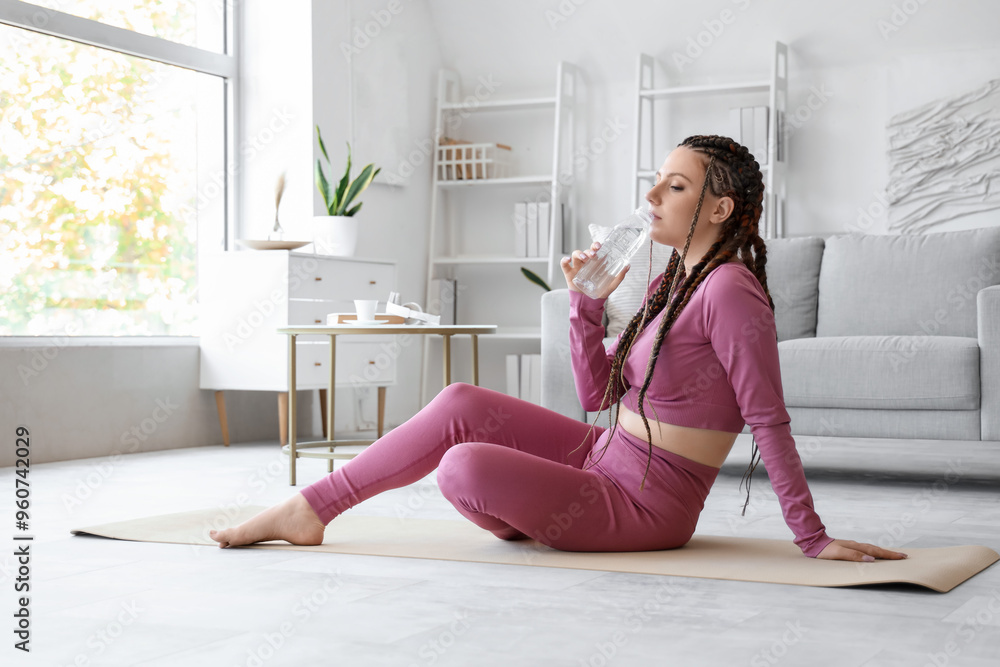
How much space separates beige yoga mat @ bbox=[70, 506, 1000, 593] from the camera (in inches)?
66.7

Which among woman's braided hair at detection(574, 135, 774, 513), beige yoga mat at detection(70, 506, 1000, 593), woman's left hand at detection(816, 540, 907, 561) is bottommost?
beige yoga mat at detection(70, 506, 1000, 593)

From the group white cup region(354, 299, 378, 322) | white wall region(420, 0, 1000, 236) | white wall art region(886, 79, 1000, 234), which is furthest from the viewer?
white wall region(420, 0, 1000, 236)

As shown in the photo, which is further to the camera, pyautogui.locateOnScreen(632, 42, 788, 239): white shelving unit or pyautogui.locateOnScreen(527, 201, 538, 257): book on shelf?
pyautogui.locateOnScreen(527, 201, 538, 257): book on shelf

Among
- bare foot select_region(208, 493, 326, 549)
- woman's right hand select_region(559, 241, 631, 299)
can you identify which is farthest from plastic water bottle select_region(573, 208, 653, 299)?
bare foot select_region(208, 493, 326, 549)

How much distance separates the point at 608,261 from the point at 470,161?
3556 millimetres

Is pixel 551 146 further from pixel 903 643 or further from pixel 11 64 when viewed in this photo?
pixel 903 643

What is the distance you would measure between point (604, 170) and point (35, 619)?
407 cm

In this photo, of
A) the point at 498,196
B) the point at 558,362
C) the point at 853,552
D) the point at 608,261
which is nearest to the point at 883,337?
the point at 558,362

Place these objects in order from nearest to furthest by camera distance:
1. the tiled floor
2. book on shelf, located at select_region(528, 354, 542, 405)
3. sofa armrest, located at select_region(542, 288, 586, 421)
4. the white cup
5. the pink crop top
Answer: the tiled floor, the pink crop top, the white cup, sofa armrest, located at select_region(542, 288, 586, 421), book on shelf, located at select_region(528, 354, 542, 405)

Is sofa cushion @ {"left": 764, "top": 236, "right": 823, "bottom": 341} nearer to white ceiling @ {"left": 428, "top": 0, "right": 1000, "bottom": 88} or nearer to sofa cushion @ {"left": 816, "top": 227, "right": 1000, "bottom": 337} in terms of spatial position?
sofa cushion @ {"left": 816, "top": 227, "right": 1000, "bottom": 337}

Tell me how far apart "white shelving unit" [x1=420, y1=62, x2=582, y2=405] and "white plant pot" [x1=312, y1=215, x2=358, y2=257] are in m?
0.94

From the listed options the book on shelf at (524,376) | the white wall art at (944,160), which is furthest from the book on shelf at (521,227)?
the white wall art at (944,160)

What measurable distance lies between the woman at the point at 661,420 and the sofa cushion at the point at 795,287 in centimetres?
181

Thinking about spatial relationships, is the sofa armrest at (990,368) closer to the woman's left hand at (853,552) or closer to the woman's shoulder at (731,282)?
the woman's left hand at (853,552)
